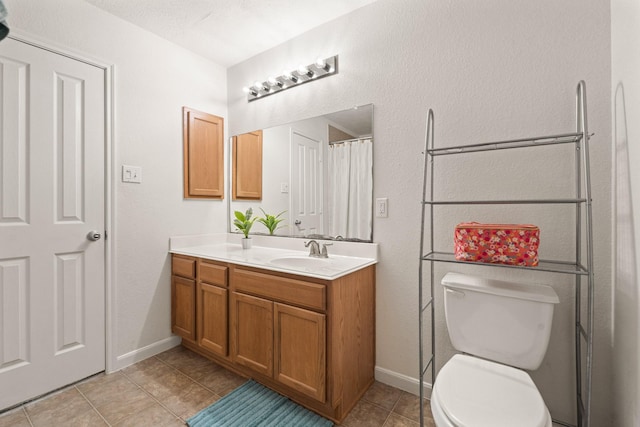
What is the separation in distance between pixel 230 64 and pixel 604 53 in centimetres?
253

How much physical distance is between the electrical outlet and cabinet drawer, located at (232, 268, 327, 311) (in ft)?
2.08

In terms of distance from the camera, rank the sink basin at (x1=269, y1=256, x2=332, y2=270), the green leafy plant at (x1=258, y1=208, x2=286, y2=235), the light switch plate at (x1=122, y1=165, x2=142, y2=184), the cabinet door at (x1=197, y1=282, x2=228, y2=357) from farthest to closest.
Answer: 1. the green leafy plant at (x1=258, y1=208, x2=286, y2=235)
2. the light switch plate at (x1=122, y1=165, x2=142, y2=184)
3. the cabinet door at (x1=197, y1=282, x2=228, y2=357)
4. the sink basin at (x1=269, y1=256, x2=332, y2=270)

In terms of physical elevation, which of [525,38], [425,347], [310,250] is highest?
[525,38]

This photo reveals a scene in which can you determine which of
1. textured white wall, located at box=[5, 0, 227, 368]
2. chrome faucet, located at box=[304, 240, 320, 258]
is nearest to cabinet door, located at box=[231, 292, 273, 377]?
chrome faucet, located at box=[304, 240, 320, 258]

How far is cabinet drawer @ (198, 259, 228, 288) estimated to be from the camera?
6.19 feet

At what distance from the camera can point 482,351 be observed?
1343 millimetres

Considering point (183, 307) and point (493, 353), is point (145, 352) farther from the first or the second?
point (493, 353)

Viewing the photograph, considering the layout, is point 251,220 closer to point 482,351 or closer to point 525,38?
point 482,351

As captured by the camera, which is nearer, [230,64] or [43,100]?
[43,100]

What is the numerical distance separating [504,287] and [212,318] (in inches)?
68.3

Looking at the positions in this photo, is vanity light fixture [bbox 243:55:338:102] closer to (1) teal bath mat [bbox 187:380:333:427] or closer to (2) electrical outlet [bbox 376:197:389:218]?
(2) electrical outlet [bbox 376:197:389:218]

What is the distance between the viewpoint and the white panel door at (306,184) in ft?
6.84

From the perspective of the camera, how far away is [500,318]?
1.29 meters

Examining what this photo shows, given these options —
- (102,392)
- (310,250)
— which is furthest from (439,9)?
(102,392)
